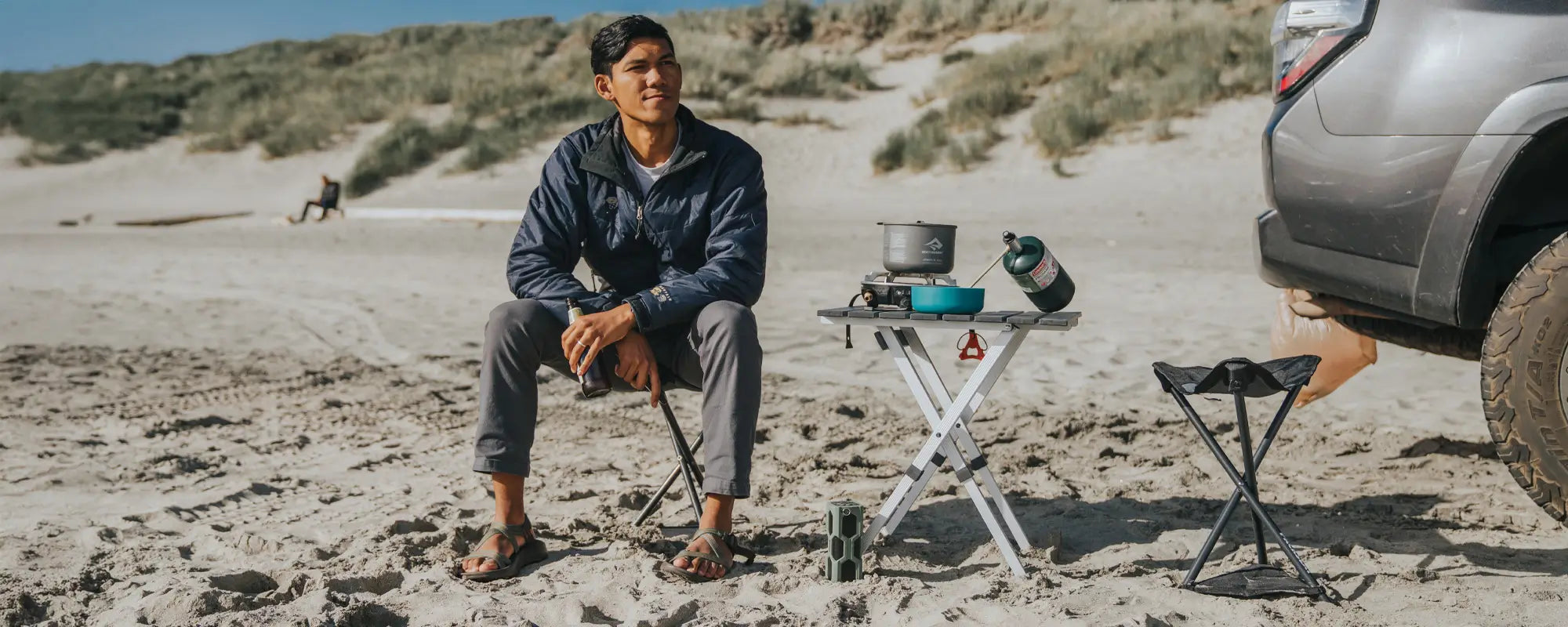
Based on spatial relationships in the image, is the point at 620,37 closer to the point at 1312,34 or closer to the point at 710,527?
the point at 710,527

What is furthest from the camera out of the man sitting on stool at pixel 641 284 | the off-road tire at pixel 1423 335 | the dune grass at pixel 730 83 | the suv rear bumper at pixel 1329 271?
the dune grass at pixel 730 83

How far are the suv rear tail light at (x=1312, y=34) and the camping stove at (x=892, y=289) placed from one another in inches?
44.4

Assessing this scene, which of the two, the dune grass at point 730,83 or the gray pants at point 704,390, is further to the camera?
the dune grass at point 730,83

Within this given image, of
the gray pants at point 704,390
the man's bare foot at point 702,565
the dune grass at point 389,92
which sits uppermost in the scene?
the dune grass at point 389,92

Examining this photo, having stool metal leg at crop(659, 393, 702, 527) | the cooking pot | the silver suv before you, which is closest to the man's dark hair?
the cooking pot

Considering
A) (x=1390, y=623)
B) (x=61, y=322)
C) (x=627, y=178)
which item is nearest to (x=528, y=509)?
(x=627, y=178)

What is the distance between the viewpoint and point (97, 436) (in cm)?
526

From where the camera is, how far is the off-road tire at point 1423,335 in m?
3.95

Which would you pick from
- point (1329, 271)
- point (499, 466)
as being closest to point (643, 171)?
point (499, 466)

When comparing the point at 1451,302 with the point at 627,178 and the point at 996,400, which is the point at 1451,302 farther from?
the point at 996,400

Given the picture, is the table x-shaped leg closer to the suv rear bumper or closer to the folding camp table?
the folding camp table

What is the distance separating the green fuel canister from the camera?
3357 millimetres

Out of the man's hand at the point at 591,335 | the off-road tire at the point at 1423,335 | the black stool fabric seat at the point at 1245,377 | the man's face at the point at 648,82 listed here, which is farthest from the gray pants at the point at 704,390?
the off-road tire at the point at 1423,335

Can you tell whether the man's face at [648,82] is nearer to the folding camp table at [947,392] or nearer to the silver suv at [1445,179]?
the folding camp table at [947,392]
